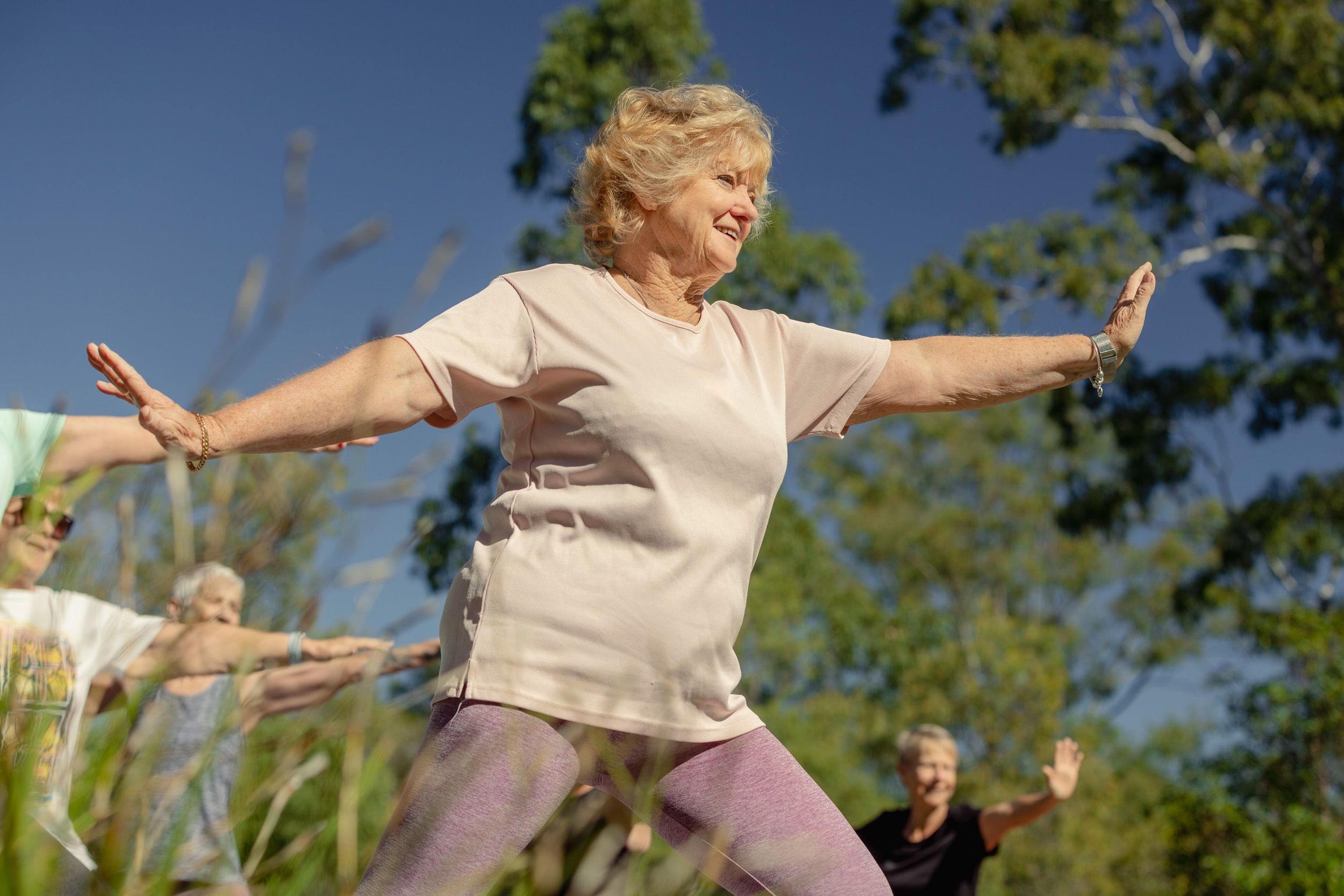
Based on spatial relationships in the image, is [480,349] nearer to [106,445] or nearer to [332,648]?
[332,648]

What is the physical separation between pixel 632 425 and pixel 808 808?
59 cm

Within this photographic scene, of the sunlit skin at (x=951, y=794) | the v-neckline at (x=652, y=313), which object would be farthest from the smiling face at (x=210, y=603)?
the sunlit skin at (x=951, y=794)

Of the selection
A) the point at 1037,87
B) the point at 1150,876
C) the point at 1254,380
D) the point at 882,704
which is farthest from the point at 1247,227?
the point at 882,704

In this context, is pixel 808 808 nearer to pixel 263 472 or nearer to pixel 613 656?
pixel 613 656

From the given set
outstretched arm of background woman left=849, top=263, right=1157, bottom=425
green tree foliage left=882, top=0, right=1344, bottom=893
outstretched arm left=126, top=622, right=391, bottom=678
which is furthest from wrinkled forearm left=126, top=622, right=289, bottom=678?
green tree foliage left=882, top=0, right=1344, bottom=893

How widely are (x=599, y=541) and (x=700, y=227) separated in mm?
581

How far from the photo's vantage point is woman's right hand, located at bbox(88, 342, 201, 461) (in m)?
1.34

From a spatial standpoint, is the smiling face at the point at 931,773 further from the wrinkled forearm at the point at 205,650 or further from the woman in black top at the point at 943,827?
the wrinkled forearm at the point at 205,650

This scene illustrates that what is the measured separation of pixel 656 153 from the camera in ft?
6.19

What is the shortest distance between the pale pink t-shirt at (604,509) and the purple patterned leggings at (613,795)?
5 centimetres

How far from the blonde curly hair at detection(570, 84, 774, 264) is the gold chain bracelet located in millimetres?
773

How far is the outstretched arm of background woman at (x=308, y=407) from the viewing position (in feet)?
4.48

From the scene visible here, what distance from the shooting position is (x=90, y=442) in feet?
6.78

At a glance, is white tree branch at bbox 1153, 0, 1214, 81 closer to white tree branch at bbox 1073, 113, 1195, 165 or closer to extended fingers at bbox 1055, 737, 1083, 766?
white tree branch at bbox 1073, 113, 1195, 165
